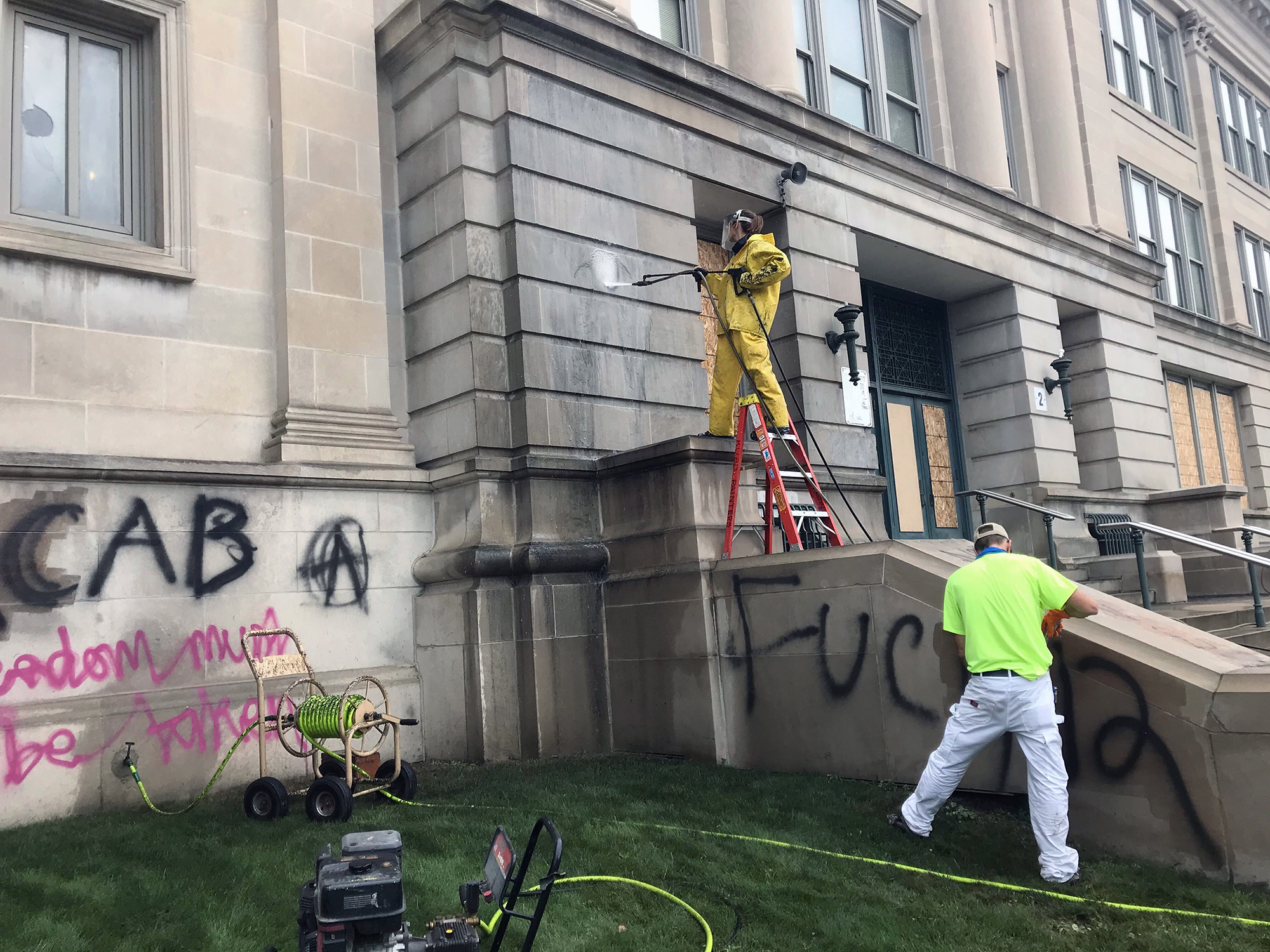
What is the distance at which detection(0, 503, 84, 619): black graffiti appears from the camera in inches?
313

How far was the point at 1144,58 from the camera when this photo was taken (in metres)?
25.0

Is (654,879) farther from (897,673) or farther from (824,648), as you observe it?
(824,648)

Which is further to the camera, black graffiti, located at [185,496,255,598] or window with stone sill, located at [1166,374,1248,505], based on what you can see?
window with stone sill, located at [1166,374,1248,505]

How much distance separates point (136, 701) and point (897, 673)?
5.99 metres

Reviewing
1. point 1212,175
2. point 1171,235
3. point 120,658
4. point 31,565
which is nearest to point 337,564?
point 120,658

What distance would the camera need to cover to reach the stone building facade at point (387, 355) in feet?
28.2

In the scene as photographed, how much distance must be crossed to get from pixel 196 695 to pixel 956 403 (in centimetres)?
1391

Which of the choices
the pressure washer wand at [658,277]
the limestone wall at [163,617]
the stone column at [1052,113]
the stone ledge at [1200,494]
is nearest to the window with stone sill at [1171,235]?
the stone column at [1052,113]

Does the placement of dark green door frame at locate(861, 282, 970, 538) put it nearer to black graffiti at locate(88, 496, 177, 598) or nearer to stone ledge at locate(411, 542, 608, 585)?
stone ledge at locate(411, 542, 608, 585)

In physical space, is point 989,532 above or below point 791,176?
below

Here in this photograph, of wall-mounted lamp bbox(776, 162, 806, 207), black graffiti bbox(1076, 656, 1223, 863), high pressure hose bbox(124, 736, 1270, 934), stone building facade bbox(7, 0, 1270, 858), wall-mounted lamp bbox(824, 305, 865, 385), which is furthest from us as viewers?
wall-mounted lamp bbox(824, 305, 865, 385)

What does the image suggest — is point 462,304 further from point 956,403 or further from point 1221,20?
point 1221,20

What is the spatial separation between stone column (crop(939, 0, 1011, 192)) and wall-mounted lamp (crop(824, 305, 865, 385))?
5.71 m

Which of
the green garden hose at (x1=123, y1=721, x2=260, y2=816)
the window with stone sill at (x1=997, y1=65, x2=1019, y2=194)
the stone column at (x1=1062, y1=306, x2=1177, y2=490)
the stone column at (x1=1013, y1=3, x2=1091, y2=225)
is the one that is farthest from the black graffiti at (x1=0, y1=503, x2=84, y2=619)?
the stone column at (x1=1013, y1=3, x2=1091, y2=225)
